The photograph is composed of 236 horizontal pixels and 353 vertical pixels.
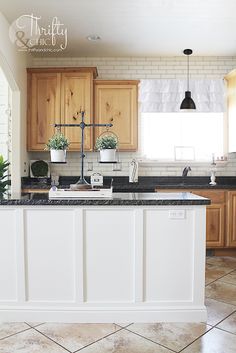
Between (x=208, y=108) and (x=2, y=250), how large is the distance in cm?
382

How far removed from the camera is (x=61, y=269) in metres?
2.63

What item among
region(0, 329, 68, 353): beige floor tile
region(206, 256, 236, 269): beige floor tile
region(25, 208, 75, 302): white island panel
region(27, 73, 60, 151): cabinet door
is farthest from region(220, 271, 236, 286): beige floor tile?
region(27, 73, 60, 151): cabinet door

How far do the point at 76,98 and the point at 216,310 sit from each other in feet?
10.8

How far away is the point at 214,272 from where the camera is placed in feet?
13.1

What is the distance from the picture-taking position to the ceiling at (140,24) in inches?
144

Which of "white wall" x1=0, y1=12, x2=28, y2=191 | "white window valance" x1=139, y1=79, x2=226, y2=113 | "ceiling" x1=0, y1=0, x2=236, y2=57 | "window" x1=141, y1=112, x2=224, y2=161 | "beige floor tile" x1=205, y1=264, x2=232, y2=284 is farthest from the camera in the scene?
"window" x1=141, y1=112, x2=224, y2=161

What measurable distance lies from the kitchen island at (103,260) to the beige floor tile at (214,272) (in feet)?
3.83

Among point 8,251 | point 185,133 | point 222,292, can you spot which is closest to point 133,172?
point 185,133

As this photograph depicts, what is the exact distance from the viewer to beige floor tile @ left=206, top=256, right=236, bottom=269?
4.32 m

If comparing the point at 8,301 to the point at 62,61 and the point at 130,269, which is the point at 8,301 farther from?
the point at 62,61

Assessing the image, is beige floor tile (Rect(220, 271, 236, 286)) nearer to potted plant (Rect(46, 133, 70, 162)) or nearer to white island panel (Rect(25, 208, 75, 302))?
white island panel (Rect(25, 208, 75, 302))

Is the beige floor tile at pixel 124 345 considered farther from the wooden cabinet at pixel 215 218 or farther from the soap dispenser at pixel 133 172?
the soap dispenser at pixel 133 172

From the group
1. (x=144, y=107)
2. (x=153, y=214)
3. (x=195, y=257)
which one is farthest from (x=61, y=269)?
(x=144, y=107)

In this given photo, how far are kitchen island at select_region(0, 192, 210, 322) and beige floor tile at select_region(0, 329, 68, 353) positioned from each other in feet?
0.68
